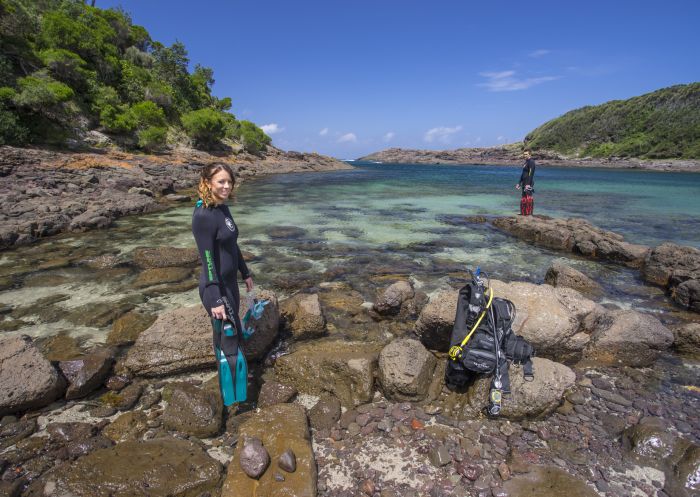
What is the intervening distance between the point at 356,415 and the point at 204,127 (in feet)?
173

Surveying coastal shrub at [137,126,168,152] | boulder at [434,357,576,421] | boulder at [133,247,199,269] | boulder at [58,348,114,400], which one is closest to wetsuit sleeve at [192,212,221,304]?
boulder at [58,348,114,400]

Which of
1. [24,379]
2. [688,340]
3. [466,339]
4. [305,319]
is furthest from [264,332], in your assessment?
[688,340]

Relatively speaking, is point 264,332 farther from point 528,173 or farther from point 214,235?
point 528,173

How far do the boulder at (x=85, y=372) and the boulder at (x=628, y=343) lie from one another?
23.5 feet

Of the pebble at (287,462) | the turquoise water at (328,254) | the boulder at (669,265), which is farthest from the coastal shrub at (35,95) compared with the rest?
the boulder at (669,265)

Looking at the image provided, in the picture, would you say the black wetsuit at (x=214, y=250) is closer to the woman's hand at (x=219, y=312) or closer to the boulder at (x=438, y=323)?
the woman's hand at (x=219, y=312)

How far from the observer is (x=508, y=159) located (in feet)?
431

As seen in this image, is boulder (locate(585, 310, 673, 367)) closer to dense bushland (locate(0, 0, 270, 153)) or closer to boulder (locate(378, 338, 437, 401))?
boulder (locate(378, 338, 437, 401))

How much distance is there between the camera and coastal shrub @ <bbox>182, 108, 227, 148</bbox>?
48375 millimetres

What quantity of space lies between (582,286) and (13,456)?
10.2 m

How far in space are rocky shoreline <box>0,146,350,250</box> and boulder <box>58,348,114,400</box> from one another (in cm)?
929

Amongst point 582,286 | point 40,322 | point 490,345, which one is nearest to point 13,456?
point 40,322

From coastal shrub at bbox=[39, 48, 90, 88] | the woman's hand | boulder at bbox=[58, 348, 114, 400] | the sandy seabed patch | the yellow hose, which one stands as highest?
coastal shrub at bbox=[39, 48, 90, 88]

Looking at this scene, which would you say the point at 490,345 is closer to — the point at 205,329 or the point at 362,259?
the point at 205,329
